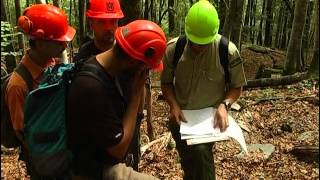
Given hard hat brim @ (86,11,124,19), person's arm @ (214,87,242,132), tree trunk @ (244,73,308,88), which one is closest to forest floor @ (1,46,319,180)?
tree trunk @ (244,73,308,88)

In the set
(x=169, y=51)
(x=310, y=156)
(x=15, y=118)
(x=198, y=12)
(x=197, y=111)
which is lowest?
(x=310, y=156)

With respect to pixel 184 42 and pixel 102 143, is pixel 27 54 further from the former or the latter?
pixel 184 42

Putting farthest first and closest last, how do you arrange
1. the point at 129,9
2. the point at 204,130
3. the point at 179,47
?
the point at 129,9
the point at 179,47
the point at 204,130

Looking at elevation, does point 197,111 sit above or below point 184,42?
below

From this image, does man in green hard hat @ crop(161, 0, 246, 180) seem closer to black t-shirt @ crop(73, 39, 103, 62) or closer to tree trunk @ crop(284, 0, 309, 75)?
black t-shirt @ crop(73, 39, 103, 62)

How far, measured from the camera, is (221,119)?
4160 millimetres

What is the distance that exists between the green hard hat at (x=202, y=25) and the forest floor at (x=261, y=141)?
2588mm

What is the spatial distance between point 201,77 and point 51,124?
196 centimetres

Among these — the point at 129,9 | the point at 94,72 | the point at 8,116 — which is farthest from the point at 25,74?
the point at 129,9

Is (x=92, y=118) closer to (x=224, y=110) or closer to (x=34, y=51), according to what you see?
(x=34, y=51)

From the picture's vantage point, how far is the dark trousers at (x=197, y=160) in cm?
426

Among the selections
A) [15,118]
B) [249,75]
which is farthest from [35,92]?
[249,75]

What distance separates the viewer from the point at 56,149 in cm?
285

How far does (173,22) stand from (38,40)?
2791cm
